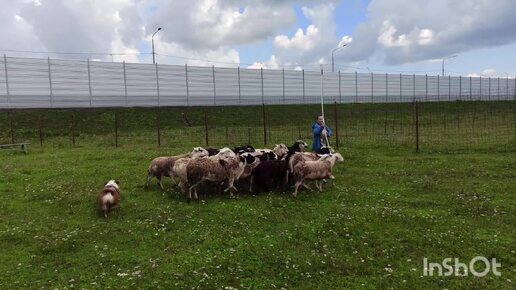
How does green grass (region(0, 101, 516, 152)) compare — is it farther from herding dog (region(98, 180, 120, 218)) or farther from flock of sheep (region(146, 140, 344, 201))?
herding dog (region(98, 180, 120, 218))

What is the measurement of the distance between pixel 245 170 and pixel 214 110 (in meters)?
42.8

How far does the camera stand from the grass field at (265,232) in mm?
7320

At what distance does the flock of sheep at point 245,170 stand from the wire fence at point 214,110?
Answer: 9303mm

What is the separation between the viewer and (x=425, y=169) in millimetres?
15672

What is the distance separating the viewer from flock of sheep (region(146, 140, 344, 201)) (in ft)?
38.5

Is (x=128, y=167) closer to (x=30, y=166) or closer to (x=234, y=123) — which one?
(x=30, y=166)

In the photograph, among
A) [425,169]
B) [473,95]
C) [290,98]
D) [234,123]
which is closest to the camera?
[425,169]

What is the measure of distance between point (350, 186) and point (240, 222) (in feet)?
15.0

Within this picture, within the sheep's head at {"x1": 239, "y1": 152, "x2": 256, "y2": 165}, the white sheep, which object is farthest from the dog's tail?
the white sheep

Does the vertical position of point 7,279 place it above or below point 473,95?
below

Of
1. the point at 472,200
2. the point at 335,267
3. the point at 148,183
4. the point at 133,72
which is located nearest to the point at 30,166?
the point at 148,183

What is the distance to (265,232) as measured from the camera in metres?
9.34

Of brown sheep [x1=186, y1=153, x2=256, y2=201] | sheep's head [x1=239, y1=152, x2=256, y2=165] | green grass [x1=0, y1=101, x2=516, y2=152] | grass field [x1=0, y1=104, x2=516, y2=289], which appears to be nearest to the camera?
grass field [x1=0, y1=104, x2=516, y2=289]

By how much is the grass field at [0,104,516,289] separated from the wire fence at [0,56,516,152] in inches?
343
